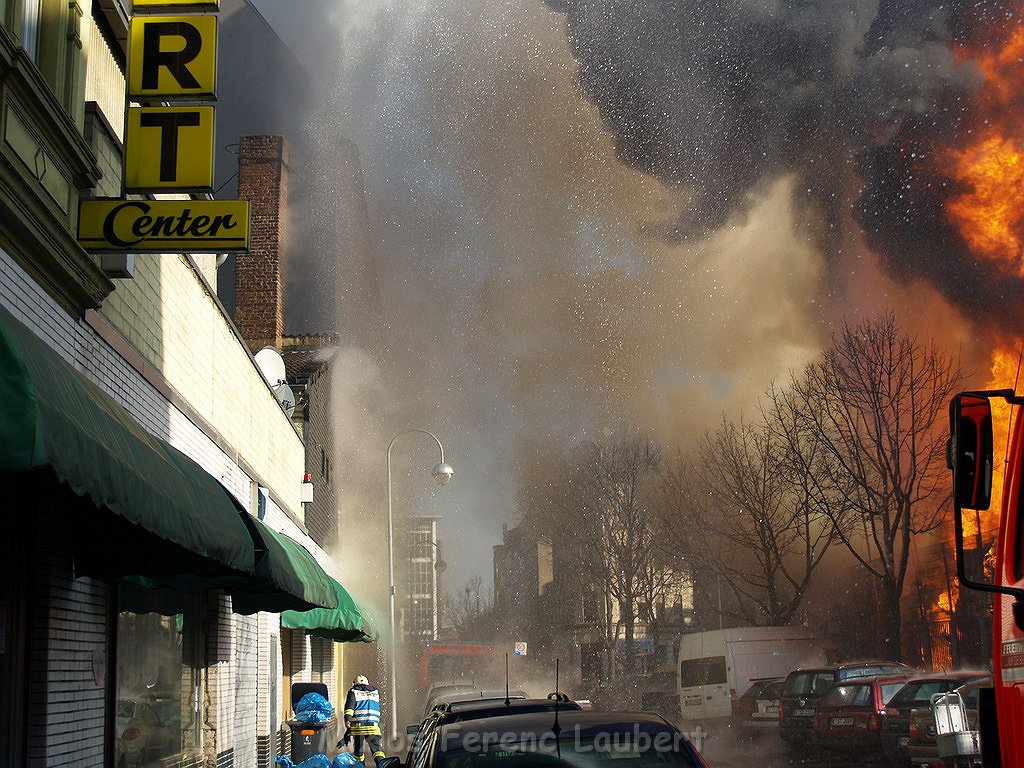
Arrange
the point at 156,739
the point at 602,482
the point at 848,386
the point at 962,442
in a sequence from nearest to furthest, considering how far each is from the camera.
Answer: the point at 962,442
the point at 156,739
the point at 848,386
the point at 602,482

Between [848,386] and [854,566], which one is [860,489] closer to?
[848,386]

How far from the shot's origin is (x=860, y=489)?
102 feet

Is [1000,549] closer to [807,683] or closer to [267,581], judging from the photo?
[267,581]

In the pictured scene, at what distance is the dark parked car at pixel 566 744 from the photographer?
527 centimetres

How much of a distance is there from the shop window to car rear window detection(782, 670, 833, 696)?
10.9 m

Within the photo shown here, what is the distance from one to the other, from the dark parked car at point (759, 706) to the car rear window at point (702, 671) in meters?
0.92

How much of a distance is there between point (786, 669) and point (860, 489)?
7054 millimetres

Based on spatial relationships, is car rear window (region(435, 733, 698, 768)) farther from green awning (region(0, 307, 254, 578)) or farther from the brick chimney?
the brick chimney

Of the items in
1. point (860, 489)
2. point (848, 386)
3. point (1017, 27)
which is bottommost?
point (860, 489)

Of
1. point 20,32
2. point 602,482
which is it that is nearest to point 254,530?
point 20,32

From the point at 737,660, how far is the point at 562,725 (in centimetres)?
2076

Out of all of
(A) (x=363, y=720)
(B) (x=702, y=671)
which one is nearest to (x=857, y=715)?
(A) (x=363, y=720)

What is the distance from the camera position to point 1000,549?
4.71 metres

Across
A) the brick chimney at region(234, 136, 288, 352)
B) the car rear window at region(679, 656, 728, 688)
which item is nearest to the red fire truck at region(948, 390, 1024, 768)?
the car rear window at region(679, 656, 728, 688)
